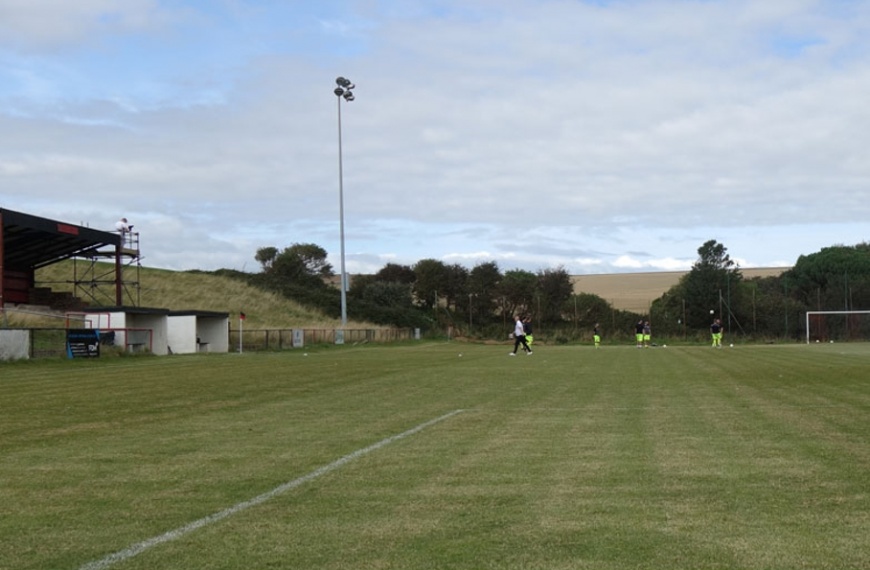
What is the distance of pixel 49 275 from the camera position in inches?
3265

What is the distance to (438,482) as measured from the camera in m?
8.54

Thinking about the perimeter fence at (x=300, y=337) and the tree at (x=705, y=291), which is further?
the tree at (x=705, y=291)

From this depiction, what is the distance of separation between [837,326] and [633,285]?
155ft

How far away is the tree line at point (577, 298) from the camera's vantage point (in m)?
76.6

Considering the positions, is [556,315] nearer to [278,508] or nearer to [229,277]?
[229,277]

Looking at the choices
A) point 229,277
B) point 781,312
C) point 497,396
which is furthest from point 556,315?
point 497,396

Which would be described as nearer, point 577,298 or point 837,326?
point 837,326

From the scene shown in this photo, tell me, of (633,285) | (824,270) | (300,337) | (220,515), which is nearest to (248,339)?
(300,337)

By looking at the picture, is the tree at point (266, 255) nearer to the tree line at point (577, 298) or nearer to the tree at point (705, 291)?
the tree line at point (577, 298)

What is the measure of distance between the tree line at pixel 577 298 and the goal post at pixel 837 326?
0.44 meters

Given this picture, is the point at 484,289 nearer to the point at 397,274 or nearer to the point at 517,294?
the point at 517,294

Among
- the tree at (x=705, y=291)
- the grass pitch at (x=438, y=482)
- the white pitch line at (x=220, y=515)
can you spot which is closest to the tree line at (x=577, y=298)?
the tree at (x=705, y=291)

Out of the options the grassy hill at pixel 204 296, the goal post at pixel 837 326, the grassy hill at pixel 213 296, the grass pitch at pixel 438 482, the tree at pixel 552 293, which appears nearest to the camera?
the grass pitch at pixel 438 482

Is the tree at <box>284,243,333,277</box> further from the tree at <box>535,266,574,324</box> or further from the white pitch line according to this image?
the white pitch line
